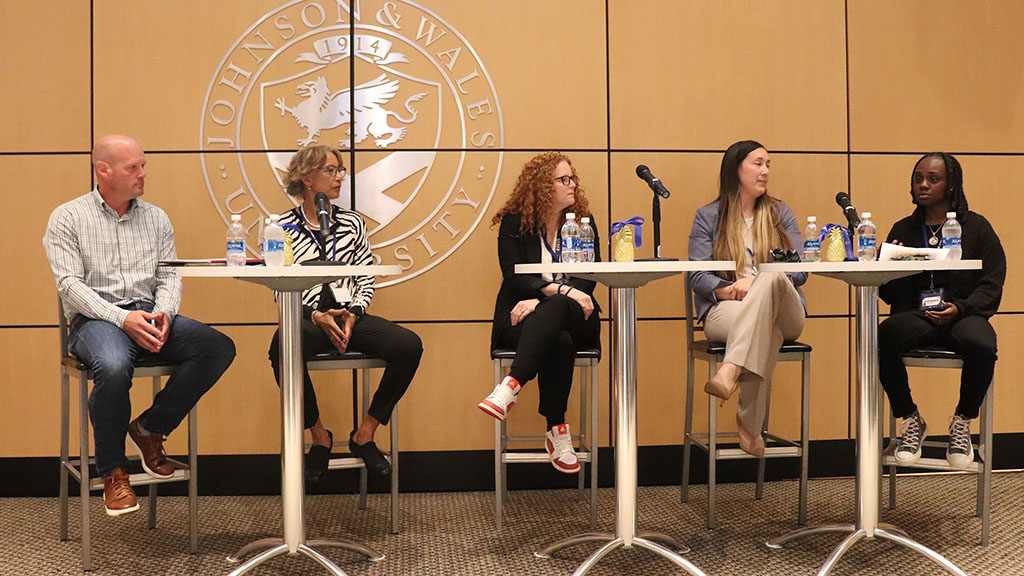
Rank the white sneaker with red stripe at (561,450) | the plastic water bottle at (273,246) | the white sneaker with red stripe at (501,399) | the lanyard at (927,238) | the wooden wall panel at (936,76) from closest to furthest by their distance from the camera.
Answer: the plastic water bottle at (273,246), the white sneaker with red stripe at (501,399), the white sneaker with red stripe at (561,450), the lanyard at (927,238), the wooden wall panel at (936,76)

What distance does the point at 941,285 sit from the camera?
10.6 ft

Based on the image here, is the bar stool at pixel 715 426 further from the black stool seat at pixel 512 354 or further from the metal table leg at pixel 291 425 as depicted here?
the metal table leg at pixel 291 425

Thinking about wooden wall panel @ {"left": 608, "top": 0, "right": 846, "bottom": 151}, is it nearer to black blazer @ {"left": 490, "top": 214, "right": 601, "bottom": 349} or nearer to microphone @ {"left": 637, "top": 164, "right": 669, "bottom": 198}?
black blazer @ {"left": 490, "top": 214, "right": 601, "bottom": 349}

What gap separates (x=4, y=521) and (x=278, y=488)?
3.50 ft

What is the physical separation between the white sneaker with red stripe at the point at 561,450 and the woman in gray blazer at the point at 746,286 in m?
0.55

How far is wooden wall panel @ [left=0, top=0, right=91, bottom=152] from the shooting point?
359cm

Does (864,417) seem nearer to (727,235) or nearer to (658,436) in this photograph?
(727,235)

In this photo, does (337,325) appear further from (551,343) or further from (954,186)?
(954,186)

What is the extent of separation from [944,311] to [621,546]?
1507mm

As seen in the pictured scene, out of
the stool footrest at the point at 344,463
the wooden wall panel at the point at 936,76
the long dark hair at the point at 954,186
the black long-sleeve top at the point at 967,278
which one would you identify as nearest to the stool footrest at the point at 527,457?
the stool footrest at the point at 344,463

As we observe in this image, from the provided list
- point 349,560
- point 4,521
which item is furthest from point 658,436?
point 4,521

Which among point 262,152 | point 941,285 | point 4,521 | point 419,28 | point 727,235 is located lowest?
point 4,521

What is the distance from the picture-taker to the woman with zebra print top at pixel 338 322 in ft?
10.0

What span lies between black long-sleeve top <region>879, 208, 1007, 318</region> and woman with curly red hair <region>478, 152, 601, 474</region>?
1.25m
